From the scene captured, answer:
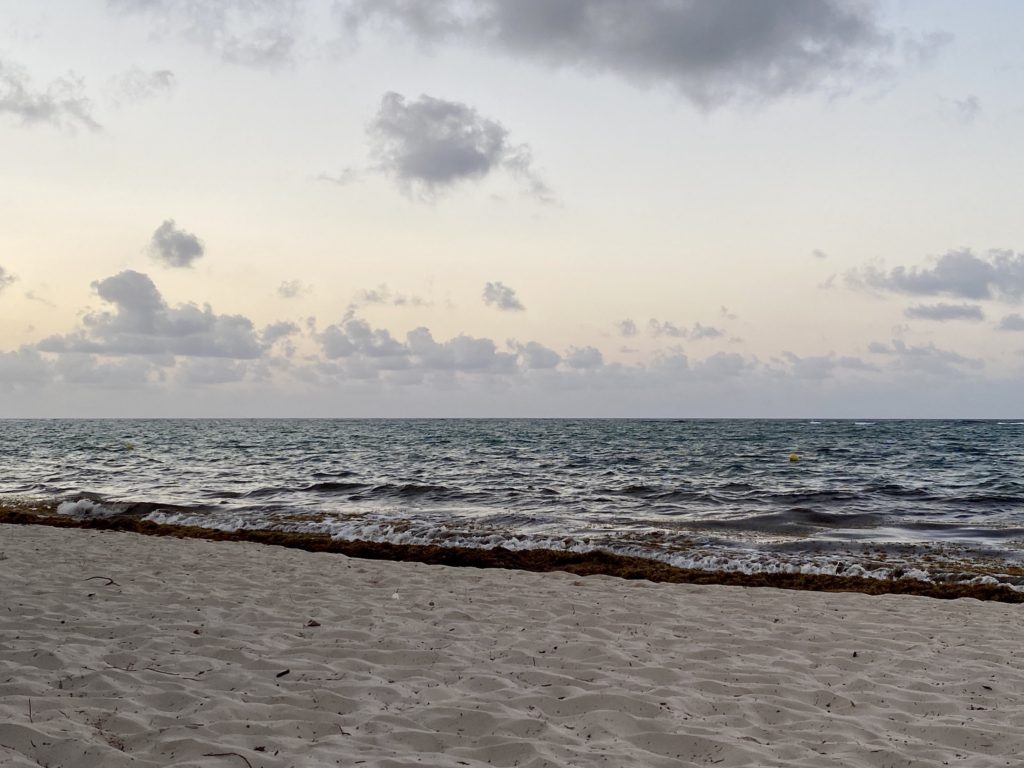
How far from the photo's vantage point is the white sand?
14.0 feet

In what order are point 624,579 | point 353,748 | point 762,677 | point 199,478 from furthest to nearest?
point 199,478, point 624,579, point 762,677, point 353,748

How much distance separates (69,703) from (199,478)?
24.3 meters

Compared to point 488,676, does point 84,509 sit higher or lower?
lower

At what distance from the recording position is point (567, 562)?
1225 cm

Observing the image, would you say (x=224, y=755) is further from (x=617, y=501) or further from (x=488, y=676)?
(x=617, y=501)

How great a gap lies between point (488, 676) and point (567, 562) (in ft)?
22.5

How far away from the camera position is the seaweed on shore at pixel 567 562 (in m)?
10.4

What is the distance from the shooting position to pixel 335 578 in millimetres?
9688

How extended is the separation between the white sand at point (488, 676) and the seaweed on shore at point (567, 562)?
4.08 feet

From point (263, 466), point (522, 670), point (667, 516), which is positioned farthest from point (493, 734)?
point (263, 466)

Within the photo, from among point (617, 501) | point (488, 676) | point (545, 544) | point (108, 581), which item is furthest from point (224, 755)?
point (617, 501)

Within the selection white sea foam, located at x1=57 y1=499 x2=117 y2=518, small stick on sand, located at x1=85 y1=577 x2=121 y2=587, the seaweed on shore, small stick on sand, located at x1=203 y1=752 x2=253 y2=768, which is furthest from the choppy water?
small stick on sand, located at x1=203 y1=752 x2=253 y2=768

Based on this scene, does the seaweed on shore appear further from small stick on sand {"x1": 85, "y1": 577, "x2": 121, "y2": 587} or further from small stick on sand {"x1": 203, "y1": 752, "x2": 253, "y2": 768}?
small stick on sand {"x1": 203, "y1": 752, "x2": 253, "y2": 768}

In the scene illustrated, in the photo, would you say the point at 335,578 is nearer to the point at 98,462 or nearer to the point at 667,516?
the point at 667,516
